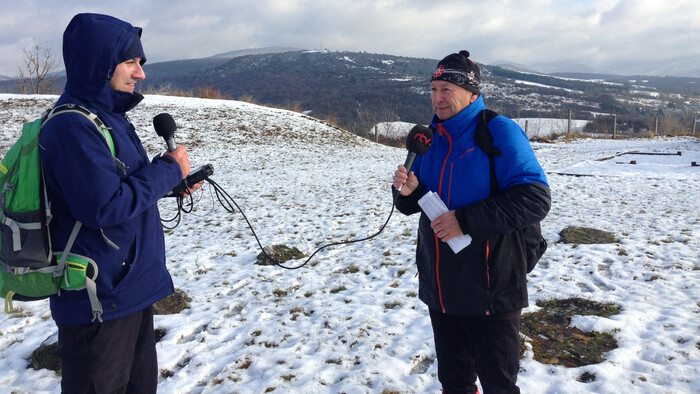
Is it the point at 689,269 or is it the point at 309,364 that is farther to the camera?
the point at 689,269

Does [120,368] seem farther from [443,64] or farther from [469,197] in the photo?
[443,64]

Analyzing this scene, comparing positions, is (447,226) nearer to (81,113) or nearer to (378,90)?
(81,113)

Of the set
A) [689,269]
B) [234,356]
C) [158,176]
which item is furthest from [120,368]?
[689,269]

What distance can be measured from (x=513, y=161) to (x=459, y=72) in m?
0.56

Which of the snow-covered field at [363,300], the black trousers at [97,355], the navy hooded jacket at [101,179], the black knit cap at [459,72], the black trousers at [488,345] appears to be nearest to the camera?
the navy hooded jacket at [101,179]

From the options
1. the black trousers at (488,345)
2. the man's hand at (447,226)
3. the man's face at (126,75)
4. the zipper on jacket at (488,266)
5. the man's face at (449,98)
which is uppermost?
the man's face at (126,75)

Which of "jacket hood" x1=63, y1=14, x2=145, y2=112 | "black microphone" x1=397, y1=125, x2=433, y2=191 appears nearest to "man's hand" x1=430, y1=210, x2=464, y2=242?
"black microphone" x1=397, y1=125, x2=433, y2=191

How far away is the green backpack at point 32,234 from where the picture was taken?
4.82 feet

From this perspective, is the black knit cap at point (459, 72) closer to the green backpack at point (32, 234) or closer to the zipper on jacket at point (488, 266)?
the zipper on jacket at point (488, 266)

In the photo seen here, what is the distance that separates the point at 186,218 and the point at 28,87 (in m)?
26.6

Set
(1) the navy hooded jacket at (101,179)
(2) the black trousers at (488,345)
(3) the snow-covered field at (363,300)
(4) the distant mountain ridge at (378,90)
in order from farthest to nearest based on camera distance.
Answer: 1. (4) the distant mountain ridge at (378,90)
2. (3) the snow-covered field at (363,300)
3. (2) the black trousers at (488,345)
4. (1) the navy hooded jacket at (101,179)

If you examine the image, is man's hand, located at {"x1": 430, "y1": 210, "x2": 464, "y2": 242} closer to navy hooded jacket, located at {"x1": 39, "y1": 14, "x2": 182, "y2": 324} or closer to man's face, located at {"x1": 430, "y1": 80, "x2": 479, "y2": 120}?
man's face, located at {"x1": 430, "y1": 80, "x2": 479, "y2": 120}

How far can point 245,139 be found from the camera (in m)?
19.0

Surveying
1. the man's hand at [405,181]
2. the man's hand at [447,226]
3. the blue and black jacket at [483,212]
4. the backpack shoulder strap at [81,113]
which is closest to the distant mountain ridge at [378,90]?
the man's hand at [405,181]
